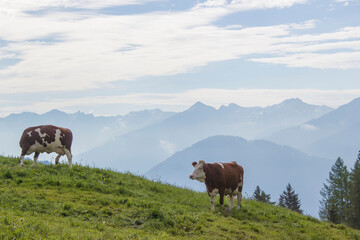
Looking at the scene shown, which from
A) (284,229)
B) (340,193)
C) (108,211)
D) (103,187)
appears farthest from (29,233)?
(340,193)

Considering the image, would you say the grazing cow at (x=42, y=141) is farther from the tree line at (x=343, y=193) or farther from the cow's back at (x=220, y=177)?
the tree line at (x=343, y=193)

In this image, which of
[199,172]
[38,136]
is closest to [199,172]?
[199,172]

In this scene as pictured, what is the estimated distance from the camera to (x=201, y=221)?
1498cm

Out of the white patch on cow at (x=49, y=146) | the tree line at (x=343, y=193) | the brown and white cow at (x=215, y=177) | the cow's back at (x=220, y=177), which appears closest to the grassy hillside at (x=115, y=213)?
the brown and white cow at (x=215, y=177)

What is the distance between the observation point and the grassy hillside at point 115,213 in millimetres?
11352

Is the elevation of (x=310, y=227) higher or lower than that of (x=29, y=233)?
lower

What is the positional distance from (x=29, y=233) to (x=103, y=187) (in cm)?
905

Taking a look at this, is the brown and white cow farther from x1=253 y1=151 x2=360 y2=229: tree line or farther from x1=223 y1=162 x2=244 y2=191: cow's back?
x1=253 y1=151 x2=360 y2=229: tree line

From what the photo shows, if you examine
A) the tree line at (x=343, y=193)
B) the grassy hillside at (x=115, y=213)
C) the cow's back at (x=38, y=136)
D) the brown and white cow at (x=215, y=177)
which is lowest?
the tree line at (x=343, y=193)

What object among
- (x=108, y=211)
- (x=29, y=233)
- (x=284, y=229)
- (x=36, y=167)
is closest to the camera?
(x=29, y=233)

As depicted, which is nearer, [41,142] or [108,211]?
[108,211]

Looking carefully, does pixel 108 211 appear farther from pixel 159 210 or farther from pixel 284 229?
pixel 284 229

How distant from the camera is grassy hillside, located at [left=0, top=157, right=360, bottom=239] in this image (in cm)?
1135

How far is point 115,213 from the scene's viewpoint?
14.4 metres
